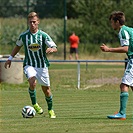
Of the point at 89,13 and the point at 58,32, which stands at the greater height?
the point at 89,13

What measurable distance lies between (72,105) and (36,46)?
3.62 meters

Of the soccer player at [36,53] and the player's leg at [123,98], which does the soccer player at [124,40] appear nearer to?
the player's leg at [123,98]

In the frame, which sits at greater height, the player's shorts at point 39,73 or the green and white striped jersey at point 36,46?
the green and white striped jersey at point 36,46

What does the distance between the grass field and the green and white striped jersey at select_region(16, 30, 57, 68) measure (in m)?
1.09

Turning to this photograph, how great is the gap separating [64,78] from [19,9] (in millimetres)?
16074

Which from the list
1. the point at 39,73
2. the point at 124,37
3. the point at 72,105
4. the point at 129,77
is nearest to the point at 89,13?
the point at 72,105

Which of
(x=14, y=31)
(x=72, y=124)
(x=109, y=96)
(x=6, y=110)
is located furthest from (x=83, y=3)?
(x=72, y=124)

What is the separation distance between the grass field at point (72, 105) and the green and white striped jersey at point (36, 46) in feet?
3.58

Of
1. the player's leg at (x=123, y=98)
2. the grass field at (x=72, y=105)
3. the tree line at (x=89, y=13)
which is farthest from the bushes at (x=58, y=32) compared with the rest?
the player's leg at (x=123, y=98)

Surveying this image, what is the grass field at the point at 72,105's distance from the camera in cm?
1034

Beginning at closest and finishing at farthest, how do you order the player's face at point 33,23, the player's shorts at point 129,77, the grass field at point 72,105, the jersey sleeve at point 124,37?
1. the grass field at point 72,105
2. the jersey sleeve at point 124,37
3. the player's shorts at point 129,77
4. the player's face at point 33,23

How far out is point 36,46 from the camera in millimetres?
12477

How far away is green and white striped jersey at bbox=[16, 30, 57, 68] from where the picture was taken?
12453 mm

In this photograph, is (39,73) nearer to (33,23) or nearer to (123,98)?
(33,23)
